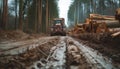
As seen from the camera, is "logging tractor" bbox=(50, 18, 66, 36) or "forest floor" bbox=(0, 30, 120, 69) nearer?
"forest floor" bbox=(0, 30, 120, 69)

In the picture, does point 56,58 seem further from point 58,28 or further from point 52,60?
point 58,28

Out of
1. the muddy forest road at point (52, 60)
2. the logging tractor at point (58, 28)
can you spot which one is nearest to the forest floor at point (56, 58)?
the muddy forest road at point (52, 60)

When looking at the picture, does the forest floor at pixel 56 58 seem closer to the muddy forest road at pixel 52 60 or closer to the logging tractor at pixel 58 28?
the muddy forest road at pixel 52 60

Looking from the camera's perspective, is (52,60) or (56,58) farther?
(56,58)

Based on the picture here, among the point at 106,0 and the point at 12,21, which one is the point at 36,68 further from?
the point at 106,0

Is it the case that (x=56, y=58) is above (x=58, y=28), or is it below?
below

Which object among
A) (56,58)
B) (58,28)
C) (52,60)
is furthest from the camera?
(58,28)

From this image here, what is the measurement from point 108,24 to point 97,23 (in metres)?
1.09

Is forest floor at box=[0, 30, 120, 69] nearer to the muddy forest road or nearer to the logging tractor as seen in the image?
the muddy forest road

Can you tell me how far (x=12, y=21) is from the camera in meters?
51.9

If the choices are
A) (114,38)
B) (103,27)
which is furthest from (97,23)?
(114,38)

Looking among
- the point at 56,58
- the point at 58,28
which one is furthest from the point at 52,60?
the point at 58,28

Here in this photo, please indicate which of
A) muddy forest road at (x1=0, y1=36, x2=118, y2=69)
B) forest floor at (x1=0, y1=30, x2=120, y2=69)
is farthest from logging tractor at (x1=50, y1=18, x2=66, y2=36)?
muddy forest road at (x1=0, y1=36, x2=118, y2=69)

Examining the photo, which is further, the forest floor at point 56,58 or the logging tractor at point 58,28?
the logging tractor at point 58,28
